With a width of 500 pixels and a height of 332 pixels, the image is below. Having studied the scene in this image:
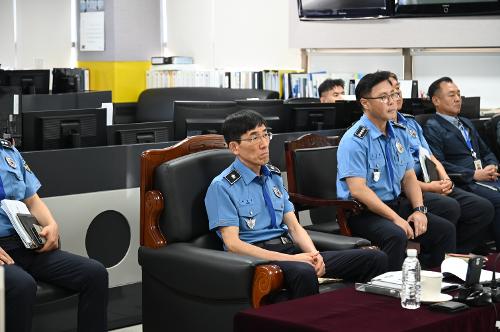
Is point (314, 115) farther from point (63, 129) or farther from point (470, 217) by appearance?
point (63, 129)

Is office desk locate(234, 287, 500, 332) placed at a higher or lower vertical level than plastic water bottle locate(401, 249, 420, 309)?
lower

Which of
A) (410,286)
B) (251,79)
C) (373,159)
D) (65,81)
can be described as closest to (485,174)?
(373,159)

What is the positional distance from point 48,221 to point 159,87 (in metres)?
7.97

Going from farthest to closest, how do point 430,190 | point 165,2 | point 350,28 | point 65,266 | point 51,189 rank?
point 165,2
point 350,28
point 430,190
point 51,189
point 65,266

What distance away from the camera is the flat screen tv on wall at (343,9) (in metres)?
9.56

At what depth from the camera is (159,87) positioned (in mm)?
12227

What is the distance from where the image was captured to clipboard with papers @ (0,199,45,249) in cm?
414

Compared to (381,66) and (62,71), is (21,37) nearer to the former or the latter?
(62,71)

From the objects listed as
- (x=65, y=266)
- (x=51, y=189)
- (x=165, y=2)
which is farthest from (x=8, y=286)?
(x=165, y=2)

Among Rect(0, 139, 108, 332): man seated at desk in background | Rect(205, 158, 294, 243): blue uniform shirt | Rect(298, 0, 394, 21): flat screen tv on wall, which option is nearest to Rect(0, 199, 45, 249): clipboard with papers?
Rect(0, 139, 108, 332): man seated at desk in background

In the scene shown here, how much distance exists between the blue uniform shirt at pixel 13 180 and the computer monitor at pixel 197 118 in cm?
180

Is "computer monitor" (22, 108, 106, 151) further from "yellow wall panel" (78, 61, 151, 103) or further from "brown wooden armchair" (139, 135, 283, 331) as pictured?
"yellow wall panel" (78, 61, 151, 103)

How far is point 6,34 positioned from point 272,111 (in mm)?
8150

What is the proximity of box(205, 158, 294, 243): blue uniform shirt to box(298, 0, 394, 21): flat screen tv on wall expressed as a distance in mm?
5358
